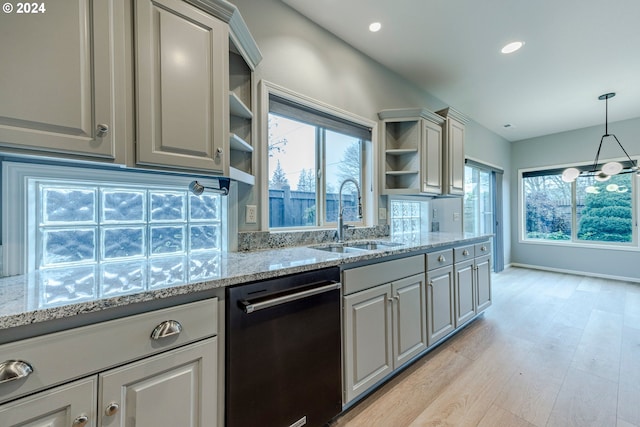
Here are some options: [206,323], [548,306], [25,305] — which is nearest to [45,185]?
[25,305]

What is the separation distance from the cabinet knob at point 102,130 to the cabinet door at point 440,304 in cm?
208

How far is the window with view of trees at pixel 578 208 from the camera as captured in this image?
4.41 m

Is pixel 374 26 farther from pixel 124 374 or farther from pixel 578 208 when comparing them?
pixel 578 208

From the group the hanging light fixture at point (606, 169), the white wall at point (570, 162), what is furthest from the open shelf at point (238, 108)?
the white wall at point (570, 162)

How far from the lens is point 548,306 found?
3262 millimetres

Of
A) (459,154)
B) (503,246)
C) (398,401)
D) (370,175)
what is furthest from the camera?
(503,246)

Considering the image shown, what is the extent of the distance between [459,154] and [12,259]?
3.65m

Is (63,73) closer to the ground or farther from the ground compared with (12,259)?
farther from the ground

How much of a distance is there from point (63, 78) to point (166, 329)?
3.08 ft

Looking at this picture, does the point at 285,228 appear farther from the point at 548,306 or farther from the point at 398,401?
the point at 548,306

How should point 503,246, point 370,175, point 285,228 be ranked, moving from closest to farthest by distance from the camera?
point 285,228 → point 370,175 → point 503,246

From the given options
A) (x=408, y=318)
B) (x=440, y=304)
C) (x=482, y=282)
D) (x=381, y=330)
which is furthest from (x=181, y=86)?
(x=482, y=282)

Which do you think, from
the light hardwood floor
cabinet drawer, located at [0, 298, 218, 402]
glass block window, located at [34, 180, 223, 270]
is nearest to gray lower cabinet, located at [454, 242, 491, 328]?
the light hardwood floor

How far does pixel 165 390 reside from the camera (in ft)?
2.95
